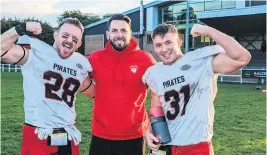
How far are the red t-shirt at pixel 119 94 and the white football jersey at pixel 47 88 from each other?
640mm

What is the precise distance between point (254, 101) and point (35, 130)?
37.0 feet

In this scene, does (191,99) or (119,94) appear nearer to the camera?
(191,99)

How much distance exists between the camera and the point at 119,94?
15.8 feet

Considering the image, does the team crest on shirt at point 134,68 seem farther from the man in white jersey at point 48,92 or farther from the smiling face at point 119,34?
the man in white jersey at point 48,92

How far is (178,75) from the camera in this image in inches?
156

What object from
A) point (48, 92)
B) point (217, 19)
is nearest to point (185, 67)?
point (48, 92)

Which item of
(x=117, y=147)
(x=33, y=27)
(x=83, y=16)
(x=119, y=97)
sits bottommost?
(x=117, y=147)

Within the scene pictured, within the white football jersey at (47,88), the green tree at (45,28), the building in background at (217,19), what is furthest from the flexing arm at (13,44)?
the green tree at (45,28)

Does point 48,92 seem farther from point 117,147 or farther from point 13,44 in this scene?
point 117,147

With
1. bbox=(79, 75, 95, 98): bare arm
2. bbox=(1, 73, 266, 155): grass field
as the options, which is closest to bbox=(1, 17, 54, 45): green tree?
bbox=(1, 73, 266, 155): grass field

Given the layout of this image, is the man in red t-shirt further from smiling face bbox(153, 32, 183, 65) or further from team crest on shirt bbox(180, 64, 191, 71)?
team crest on shirt bbox(180, 64, 191, 71)

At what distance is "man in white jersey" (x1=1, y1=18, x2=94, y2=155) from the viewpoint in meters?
4.08

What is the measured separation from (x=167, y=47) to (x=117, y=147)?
1494 millimetres

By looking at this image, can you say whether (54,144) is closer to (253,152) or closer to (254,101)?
(253,152)
